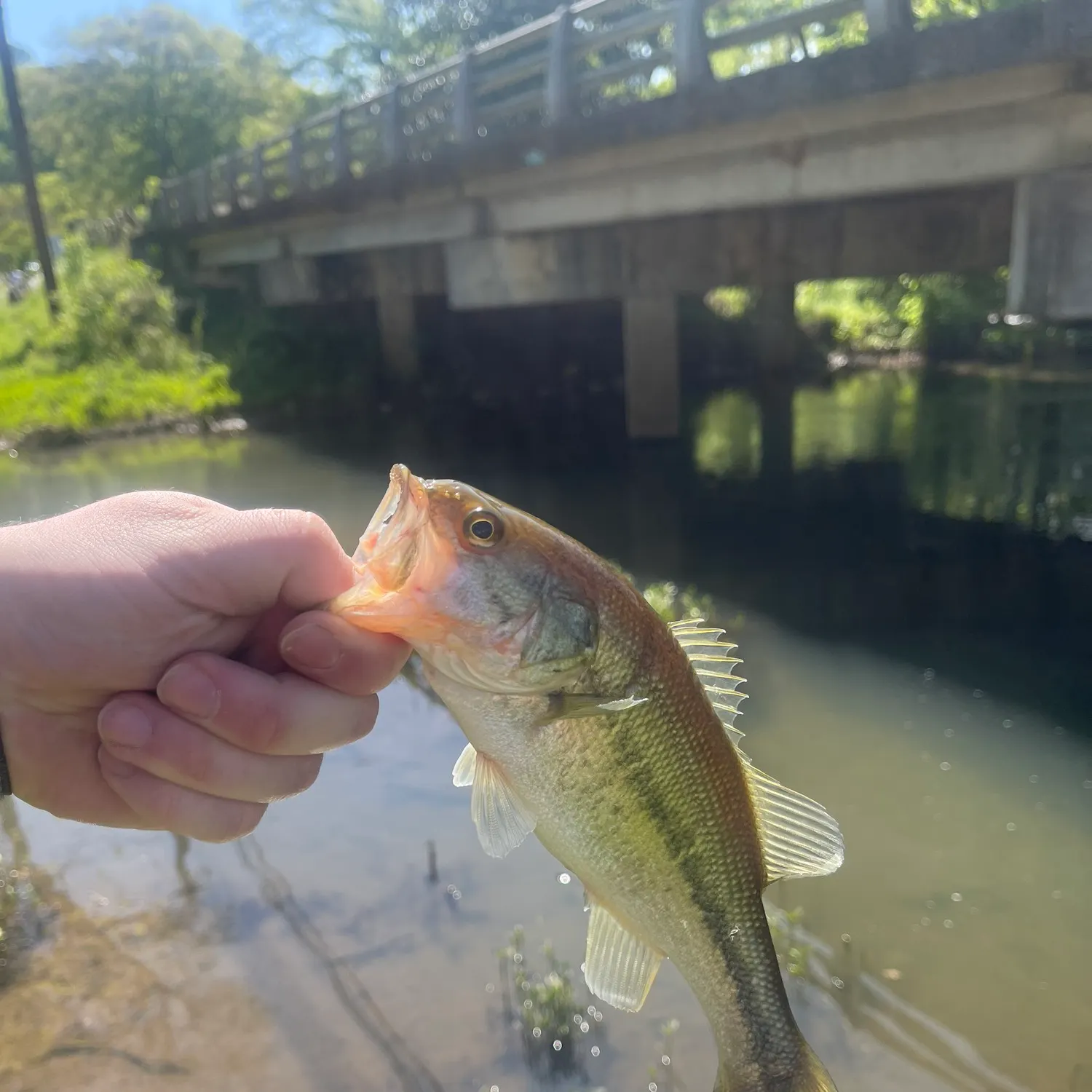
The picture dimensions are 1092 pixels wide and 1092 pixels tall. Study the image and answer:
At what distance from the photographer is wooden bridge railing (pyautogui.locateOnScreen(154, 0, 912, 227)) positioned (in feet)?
33.9

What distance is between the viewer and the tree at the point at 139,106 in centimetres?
3588

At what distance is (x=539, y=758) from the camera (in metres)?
2.07

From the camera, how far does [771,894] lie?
506 cm

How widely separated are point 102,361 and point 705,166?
18.1 meters

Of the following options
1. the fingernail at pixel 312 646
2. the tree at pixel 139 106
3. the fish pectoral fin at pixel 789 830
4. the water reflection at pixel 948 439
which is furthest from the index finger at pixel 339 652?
the tree at pixel 139 106

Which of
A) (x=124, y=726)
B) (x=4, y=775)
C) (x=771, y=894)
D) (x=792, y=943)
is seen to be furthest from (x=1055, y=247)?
(x=4, y=775)

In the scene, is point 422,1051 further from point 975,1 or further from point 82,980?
point 975,1

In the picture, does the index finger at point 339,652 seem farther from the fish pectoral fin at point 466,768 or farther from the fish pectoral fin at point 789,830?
the fish pectoral fin at point 789,830

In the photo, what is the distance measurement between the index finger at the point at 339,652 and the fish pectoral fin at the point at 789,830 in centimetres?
86

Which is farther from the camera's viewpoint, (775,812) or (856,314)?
(856,314)

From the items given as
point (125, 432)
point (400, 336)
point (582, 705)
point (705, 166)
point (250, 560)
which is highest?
point (705, 166)

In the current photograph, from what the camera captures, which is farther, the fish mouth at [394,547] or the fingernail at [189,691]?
the fingernail at [189,691]

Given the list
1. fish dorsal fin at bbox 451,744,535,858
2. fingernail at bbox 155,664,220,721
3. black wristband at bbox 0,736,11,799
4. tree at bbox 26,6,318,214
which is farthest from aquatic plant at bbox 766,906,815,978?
tree at bbox 26,6,318,214

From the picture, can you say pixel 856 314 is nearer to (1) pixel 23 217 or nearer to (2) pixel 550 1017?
(1) pixel 23 217
